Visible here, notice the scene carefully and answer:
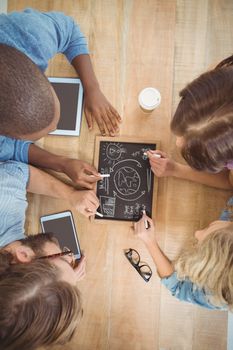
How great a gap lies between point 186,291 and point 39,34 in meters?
1.03

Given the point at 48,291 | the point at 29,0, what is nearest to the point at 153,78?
the point at 29,0

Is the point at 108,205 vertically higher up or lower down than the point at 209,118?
lower down

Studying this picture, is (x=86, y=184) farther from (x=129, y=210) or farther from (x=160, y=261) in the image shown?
(x=160, y=261)

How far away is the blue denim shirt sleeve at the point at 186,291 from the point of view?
1125mm

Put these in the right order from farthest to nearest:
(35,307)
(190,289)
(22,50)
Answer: (190,289), (22,50), (35,307)

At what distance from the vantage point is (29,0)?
140 centimetres

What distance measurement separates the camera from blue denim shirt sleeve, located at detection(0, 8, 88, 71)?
3.24 ft

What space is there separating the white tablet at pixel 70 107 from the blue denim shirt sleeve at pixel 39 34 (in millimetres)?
155

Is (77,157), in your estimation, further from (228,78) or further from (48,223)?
(228,78)

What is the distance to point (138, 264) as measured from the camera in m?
1.28

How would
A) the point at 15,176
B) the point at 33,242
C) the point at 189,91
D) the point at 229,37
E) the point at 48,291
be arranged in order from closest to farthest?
1. the point at 48,291
2. the point at 189,91
3. the point at 33,242
4. the point at 15,176
5. the point at 229,37

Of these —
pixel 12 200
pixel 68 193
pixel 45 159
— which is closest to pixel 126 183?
pixel 68 193

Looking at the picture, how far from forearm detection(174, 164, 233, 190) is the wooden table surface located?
0.16 ft

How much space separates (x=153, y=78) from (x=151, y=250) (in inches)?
27.7
